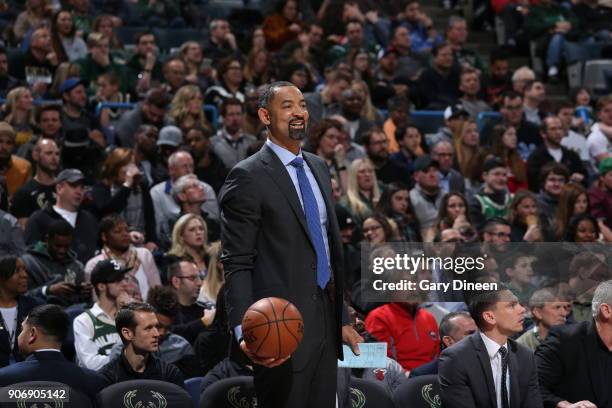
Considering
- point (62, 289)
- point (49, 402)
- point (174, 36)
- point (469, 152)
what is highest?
point (174, 36)

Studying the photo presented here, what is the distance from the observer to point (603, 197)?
11.2 m

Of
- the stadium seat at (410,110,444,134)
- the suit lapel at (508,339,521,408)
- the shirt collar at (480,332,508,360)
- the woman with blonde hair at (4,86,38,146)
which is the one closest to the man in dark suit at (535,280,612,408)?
the suit lapel at (508,339,521,408)

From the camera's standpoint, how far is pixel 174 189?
995cm

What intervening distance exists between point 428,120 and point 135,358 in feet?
22.1

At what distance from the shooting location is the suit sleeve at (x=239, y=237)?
4.86 meters

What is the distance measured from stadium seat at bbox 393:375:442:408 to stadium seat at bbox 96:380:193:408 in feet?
3.59

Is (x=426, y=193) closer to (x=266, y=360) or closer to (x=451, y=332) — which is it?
(x=451, y=332)

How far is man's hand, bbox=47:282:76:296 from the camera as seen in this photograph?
27.1 feet

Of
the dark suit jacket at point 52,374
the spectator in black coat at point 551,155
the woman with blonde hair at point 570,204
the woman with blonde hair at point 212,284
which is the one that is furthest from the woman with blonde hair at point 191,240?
the spectator in black coat at point 551,155

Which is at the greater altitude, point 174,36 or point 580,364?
point 174,36

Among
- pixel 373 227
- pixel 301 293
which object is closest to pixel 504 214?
pixel 373 227

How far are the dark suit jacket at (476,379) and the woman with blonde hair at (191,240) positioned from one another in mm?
3228

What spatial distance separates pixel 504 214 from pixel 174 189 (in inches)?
116

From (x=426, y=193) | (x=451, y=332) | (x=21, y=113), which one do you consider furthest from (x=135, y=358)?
(x=426, y=193)
